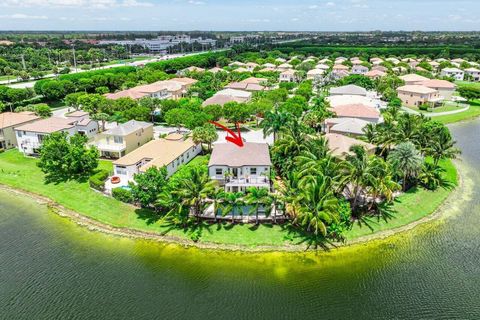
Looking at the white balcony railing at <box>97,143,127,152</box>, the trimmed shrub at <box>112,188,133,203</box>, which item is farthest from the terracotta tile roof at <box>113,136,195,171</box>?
the white balcony railing at <box>97,143,127,152</box>

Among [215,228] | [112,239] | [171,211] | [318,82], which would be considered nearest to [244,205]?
[215,228]

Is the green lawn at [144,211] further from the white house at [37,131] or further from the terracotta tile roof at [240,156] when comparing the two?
the terracotta tile roof at [240,156]

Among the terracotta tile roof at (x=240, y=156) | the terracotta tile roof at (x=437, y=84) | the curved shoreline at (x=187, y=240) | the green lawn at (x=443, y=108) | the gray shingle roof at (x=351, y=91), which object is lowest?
the curved shoreline at (x=187, y=240)

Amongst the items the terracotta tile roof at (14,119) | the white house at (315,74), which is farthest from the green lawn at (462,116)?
the terracotta tile roof at (14,119)

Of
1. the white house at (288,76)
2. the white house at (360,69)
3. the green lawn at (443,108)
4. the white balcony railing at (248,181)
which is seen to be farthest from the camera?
the white house at (360,69)

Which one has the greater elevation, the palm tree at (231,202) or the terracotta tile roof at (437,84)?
the terracotta tile roof at (437,84)

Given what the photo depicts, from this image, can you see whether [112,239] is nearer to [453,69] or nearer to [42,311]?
[42,311]

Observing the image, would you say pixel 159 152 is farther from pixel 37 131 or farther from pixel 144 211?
pixel 37 131
